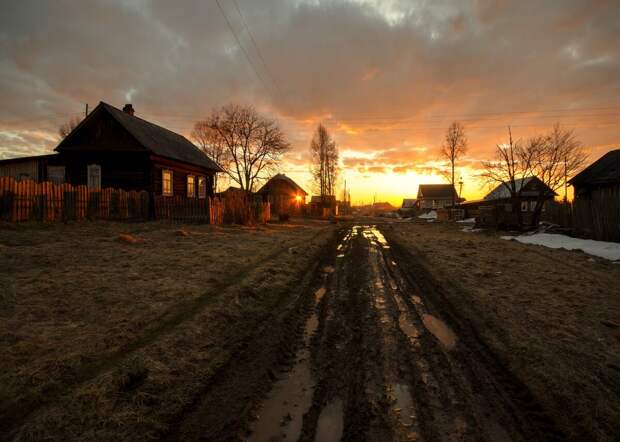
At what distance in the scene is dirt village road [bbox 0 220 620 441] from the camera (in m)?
2.34

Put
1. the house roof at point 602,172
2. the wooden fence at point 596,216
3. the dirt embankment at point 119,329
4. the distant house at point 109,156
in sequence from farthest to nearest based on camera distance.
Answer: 1. the distant house at point 109,156
2. the house roof at point 602,172
3. the wooden fence at point 596,216
4. the dirt embankment at point 119,329

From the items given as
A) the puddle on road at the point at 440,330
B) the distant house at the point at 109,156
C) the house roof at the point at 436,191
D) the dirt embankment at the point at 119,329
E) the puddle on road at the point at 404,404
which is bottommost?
the puddle on road at the point at 404,404

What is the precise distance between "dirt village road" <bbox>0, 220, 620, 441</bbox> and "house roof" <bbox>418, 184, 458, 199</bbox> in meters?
78.4

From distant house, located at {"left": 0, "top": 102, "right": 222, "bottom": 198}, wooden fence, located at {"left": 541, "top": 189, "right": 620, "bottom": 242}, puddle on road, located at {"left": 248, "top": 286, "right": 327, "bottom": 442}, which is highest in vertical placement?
distant house, located at {"left": 0, "top": 102, "right": 222, "bottom": 198}

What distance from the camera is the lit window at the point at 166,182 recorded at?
20234mm

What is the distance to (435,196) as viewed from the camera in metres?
78.9

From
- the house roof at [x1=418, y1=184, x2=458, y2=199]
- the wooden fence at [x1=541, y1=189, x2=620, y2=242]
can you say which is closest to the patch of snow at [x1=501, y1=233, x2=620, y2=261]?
the wooden fence at [x1=541, y1=189, x2=620, y2=242]

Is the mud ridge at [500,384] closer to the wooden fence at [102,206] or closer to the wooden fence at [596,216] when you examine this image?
the wooden fence at [102,206]

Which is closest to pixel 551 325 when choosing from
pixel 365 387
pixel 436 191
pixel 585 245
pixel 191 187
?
pixel 365 387

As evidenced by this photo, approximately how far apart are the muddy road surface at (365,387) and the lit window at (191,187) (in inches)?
843

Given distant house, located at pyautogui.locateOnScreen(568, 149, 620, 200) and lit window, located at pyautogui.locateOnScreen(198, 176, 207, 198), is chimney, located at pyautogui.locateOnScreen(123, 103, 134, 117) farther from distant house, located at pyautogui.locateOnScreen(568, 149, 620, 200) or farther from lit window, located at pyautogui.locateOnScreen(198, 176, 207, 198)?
distant house, located at pyautogui.locateOnScreen(568, 149, 620, 200)

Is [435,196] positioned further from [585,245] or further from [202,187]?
[585,245]

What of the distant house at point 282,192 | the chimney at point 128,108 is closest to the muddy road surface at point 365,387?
the chimney at point 128,108

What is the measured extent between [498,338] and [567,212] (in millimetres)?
19747
